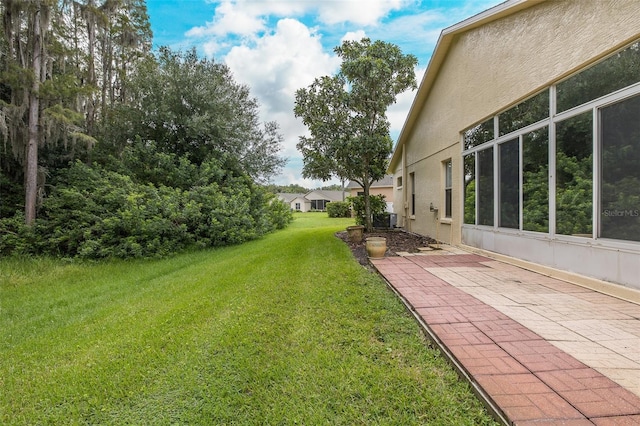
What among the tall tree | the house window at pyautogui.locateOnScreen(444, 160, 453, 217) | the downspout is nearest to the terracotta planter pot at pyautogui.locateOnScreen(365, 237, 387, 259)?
the house window at pyautogui.locateOnScreen(444, 160, 453, 217)

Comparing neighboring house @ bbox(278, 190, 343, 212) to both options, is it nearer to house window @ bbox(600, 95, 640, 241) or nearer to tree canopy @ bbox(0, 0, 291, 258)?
tree canopy @ bbox(0, 0, 291, 258)

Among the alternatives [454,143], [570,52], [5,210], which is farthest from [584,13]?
[5,210]

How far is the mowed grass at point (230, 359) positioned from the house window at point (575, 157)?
9.38ft

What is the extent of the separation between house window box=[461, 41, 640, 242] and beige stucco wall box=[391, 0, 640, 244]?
245 mm

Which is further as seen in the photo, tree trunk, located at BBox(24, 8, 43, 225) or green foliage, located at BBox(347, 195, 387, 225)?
green foliage, located at BBox(347, 195, 387, 225)

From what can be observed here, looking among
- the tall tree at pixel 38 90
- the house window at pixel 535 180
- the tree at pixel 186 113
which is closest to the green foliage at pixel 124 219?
the tall tree at pixel 38 90

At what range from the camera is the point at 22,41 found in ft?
28.4

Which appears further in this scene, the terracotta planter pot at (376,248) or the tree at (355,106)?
the tree at (355,106)

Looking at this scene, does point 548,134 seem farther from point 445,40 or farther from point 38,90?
point 38,90

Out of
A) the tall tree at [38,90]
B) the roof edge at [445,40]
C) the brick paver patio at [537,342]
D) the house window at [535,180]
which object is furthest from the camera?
the tall tree at [38,90]

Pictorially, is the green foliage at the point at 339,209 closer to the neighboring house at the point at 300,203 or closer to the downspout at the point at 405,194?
the downspout at the point at 405,194

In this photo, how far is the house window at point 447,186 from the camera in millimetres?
8367

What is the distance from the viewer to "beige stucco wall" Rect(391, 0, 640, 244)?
3.90 meters

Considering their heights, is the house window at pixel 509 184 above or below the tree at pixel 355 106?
below
